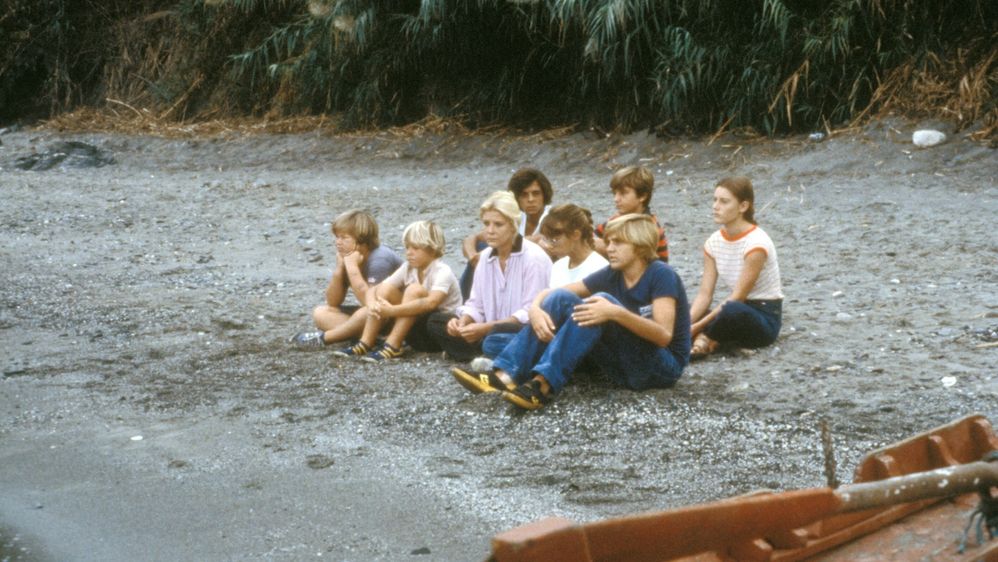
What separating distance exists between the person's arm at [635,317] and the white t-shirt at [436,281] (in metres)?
1.41

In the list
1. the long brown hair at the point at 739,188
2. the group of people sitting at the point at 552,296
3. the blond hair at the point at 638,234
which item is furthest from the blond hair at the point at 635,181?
the blond hair at the point at 638,234

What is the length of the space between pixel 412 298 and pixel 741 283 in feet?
5.62

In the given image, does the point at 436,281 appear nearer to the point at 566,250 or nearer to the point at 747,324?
the point at 566,250

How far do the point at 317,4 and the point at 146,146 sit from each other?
11.5ft

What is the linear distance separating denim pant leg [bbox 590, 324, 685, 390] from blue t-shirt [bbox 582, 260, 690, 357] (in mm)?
81

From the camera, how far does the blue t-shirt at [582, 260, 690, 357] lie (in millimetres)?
5719

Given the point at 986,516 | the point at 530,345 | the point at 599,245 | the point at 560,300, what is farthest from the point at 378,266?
the point at 986,516

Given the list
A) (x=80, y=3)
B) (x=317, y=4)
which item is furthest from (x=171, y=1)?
(x=317, y=4)

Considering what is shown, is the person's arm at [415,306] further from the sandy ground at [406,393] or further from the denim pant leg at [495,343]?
the denim pant leg at [495,343]

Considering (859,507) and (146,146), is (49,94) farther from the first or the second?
(859,507)

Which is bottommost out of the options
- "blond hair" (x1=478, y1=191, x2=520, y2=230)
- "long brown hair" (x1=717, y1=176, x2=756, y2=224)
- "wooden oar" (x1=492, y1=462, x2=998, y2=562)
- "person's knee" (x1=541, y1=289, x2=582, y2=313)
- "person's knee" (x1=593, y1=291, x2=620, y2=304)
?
"person's knee" (x1=541, y1=289, x2=582, y2=313)

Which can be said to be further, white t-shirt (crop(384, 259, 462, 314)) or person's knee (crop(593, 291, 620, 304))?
white t-shirt (crop(384, 259, 462, 314))

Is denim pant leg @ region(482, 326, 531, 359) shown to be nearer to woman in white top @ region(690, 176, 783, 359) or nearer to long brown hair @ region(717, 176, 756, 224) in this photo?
woman in white top @ region(690, 176, 783, 359)

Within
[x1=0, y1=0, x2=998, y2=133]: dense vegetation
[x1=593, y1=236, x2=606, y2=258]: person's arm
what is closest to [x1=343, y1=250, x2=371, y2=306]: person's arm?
[x1=593, y1=236, x2=606, y2=258]: person's arm
